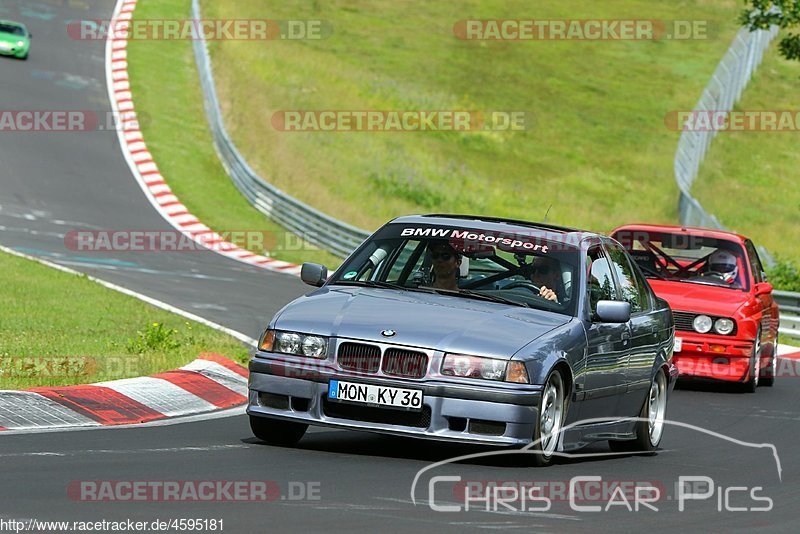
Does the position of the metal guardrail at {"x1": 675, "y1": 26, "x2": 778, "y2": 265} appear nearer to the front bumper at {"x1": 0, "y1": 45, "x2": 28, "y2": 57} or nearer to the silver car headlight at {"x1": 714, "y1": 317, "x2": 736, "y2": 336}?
the silver car headlight at {"x1": 714, "y1": 317, "x2": 736, "y2": 336}

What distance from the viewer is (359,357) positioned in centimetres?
878

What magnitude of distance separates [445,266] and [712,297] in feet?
22.6

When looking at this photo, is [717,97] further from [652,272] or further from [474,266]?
[474,266]

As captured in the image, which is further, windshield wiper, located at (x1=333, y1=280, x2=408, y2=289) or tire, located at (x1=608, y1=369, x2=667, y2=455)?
tire, located at (x1=608, y1=369, x2=667, y2=455)

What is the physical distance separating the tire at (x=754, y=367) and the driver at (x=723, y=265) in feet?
2.49

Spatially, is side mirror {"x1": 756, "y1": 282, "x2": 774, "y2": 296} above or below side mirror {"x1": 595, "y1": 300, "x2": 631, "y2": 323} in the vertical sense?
below

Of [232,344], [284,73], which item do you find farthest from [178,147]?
[232,344]

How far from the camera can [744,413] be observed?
14.2 meters

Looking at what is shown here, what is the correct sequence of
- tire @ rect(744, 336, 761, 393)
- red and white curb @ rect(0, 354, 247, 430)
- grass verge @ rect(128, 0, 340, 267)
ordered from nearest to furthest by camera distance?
Answer: red and white curb @ rect(0, 354, 247, 430), tire @ rect(744, 336, 761, 393), grass verge @ rect(128, 0, 340, 267)

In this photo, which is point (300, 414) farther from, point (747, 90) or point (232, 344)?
point (747, 90)

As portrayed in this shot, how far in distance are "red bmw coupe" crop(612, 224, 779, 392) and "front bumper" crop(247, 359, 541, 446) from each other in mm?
7459

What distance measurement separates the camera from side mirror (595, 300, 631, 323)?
31.7 feet

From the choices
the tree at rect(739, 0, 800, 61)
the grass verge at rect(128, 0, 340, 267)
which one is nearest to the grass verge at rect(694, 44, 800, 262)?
the tree at rect(739, 0, 800, 61)

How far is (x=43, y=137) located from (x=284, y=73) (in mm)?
12569
